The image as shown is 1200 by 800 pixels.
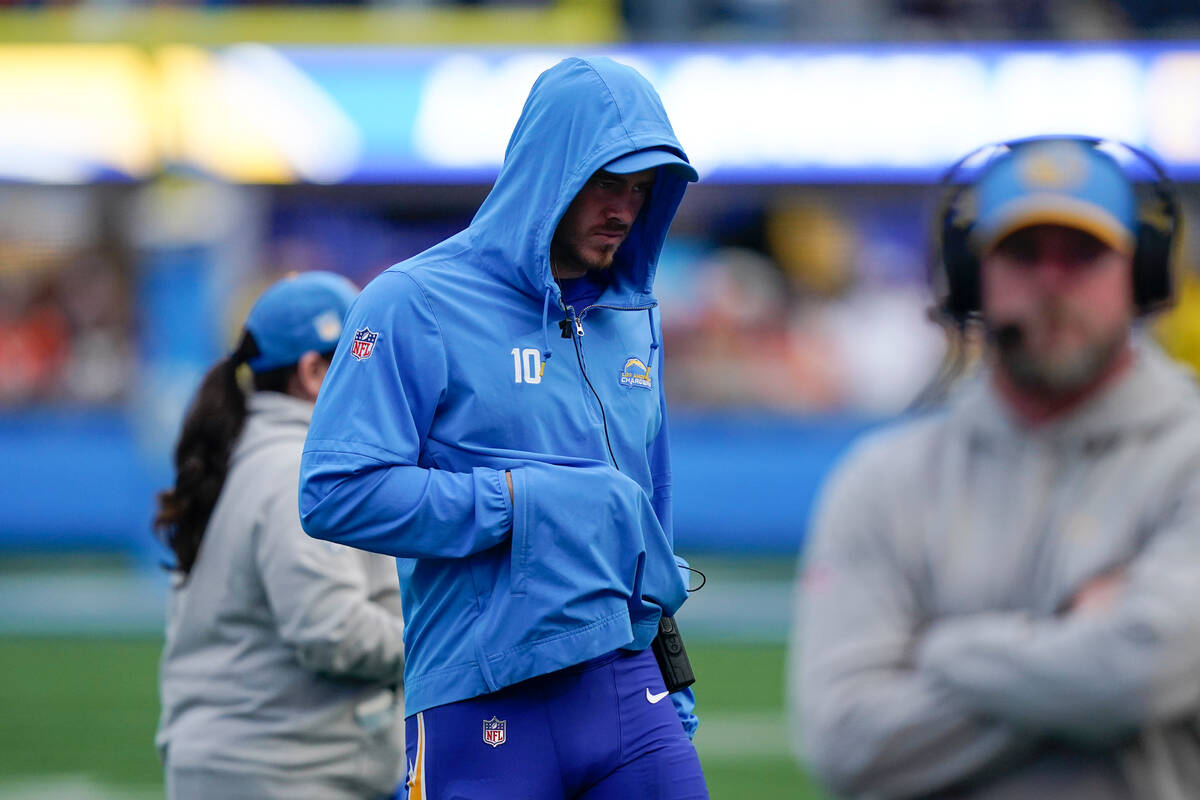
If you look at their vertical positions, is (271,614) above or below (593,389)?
below

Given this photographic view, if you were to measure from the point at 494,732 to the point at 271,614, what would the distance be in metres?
1.04

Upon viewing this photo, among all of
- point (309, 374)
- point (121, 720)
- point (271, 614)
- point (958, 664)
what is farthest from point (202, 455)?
point (121, 720)

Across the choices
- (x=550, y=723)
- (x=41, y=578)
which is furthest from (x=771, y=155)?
(x=550, y=723)

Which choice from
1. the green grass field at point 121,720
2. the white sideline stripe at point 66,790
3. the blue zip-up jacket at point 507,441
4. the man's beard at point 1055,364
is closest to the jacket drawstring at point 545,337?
the blue zip-up jacket at point 507,441

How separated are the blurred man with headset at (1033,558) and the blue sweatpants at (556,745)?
106cm

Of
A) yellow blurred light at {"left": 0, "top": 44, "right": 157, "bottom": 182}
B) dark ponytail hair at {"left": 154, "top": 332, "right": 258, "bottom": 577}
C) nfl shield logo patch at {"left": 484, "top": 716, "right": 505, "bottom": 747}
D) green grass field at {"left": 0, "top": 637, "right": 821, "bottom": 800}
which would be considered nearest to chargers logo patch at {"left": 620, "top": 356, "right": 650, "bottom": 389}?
nfl shield logo patch at {"left": 484, "top": 716, "right": 505, "bottom": 747}

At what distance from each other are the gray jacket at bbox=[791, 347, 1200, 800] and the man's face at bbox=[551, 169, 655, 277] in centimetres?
132

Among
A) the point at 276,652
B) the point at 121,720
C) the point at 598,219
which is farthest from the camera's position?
the point at 121,720

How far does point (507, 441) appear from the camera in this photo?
3.05 metres

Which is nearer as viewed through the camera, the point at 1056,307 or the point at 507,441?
the point at 1056,307

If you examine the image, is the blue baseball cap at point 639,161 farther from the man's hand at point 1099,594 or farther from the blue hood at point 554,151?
the man's hand at point 1099,594

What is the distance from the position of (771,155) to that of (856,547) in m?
14.1

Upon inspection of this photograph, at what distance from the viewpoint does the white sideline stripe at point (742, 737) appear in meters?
8.08

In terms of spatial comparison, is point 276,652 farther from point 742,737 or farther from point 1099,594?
point 742,737
